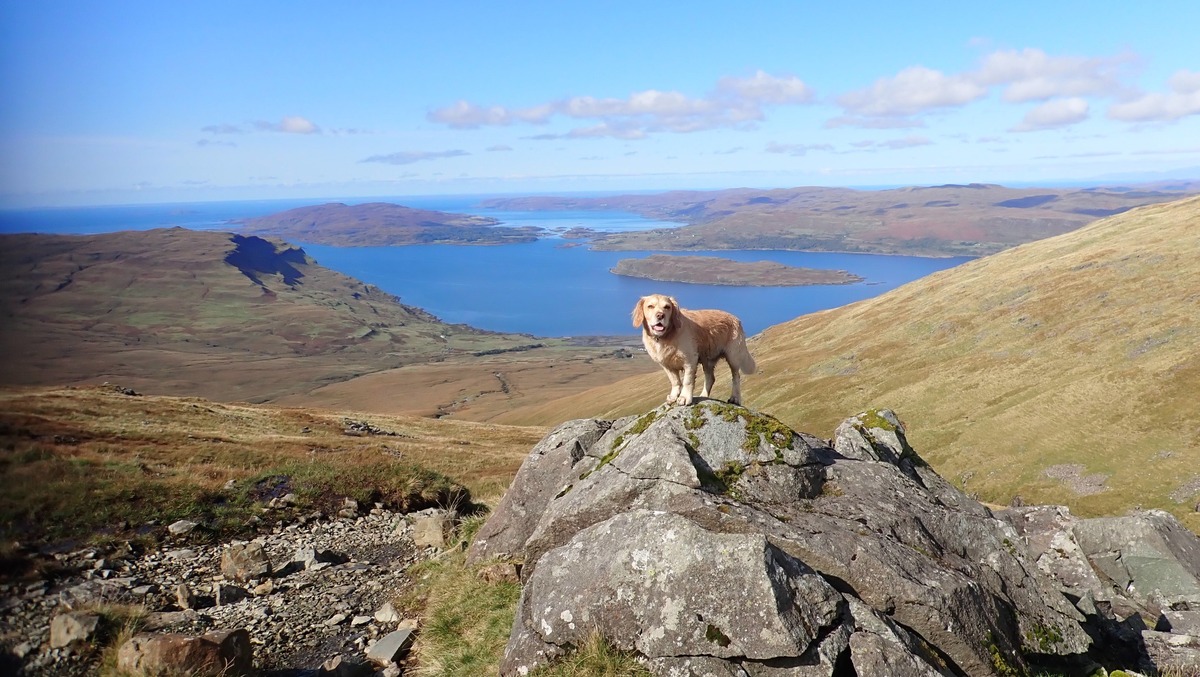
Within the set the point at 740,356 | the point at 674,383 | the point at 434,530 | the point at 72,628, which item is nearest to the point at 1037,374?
the point at 740,356

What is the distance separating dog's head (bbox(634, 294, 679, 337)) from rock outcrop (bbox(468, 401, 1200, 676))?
178 centimetres

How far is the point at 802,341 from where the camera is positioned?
366ft

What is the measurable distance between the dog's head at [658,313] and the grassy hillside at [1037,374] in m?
41.9

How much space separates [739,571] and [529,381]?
170995mm

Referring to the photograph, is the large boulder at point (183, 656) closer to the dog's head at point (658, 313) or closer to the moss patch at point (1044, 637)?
the dog's head at point (658, 313)

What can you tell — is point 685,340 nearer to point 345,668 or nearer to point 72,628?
point 345,668

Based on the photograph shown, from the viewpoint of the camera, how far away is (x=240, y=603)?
1132cm

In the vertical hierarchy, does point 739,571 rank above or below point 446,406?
above

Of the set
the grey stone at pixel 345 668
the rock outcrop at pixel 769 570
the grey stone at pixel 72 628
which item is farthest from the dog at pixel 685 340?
the grey stone at pixel 72 628

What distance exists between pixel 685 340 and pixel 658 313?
118cm

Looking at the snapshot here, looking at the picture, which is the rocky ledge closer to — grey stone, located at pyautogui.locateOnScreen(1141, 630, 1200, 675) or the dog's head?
the dog's head

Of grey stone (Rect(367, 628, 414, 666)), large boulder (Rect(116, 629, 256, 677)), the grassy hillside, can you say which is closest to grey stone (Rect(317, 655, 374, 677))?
grey stone (Rect(367, 628, 414, 666))

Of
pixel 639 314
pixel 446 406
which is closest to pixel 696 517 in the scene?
pixel 639 314

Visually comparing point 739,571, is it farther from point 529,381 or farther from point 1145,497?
point 529,381
